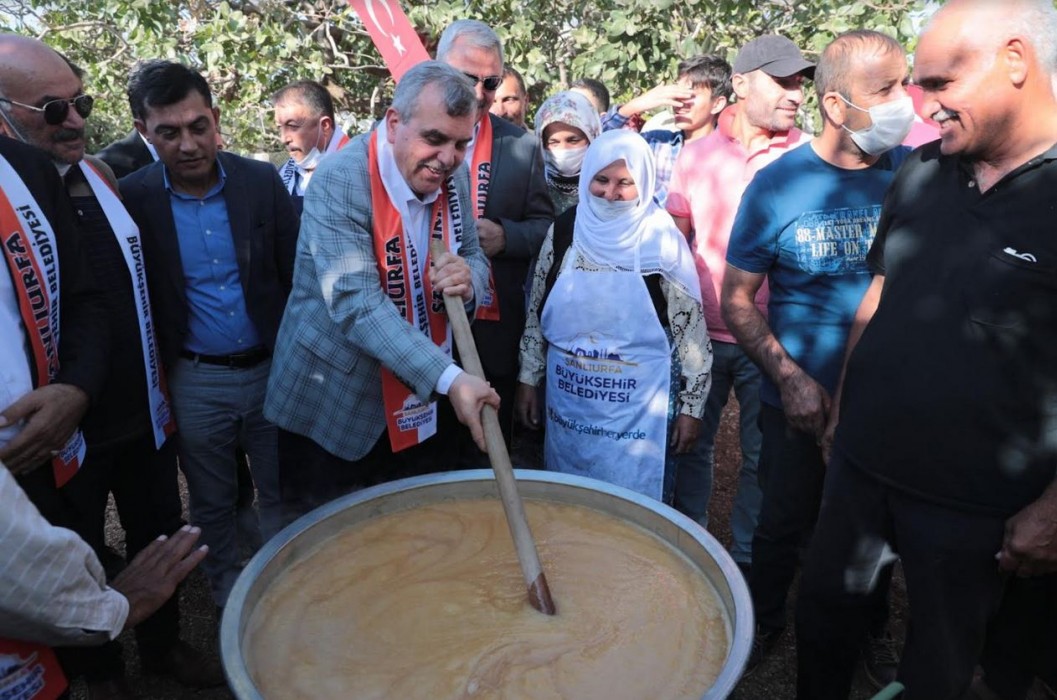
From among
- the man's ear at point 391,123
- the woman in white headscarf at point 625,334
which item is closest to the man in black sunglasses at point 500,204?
the woman in white headscarf at point 625,334

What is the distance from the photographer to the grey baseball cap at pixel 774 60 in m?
3.71

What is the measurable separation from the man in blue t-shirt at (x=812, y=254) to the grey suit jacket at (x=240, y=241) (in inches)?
67.6

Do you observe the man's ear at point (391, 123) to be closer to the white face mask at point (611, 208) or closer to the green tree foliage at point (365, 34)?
the white face mask at point (611, 208)

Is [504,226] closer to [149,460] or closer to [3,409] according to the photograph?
[149,460]

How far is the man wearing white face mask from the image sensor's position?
16.3 feet

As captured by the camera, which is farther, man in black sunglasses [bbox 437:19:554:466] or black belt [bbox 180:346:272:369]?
man in black sunglasses [bbox 437:19:554:466]

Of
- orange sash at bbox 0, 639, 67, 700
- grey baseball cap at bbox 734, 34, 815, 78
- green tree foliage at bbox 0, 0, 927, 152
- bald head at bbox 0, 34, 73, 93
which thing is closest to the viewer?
orange sash at bbox 0, 639, 67, 700

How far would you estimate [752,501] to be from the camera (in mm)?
3617

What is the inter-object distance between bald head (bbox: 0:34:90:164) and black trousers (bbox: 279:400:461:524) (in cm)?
119

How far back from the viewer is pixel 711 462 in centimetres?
360

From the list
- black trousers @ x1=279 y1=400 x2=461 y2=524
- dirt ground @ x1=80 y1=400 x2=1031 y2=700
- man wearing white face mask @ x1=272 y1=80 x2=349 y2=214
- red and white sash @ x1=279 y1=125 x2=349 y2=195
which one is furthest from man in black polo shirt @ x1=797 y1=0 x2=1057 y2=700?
man wearing white face mask @ x1=272 y1=80 x2=349 y2=214

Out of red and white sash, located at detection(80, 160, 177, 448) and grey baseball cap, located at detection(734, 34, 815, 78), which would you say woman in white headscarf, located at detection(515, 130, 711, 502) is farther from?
red and white sash, located at detection(80, 160, 177, 448)

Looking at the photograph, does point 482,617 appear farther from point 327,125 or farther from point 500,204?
point 327,125

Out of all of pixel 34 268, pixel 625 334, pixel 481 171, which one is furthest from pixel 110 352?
pixel 625 334
